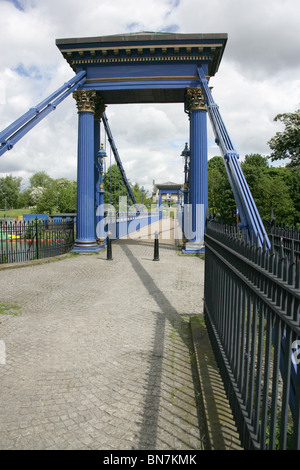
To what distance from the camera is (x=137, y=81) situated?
44.2 feet

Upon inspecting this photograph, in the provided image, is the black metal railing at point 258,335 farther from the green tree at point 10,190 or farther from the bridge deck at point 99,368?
the green tree at point 10,190

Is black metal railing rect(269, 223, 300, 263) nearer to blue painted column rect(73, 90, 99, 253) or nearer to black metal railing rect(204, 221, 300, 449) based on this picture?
black metal railing rect(204, 221, 300, 449)

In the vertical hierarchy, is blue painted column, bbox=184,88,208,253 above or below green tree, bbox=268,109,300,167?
below

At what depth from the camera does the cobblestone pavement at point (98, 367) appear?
8.36ft

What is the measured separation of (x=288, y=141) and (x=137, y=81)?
14.3m

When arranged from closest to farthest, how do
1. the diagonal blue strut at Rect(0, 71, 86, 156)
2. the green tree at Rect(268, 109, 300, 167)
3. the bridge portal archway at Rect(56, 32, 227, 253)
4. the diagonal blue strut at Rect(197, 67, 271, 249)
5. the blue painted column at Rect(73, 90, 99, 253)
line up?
1. the diagonal blue strut at Rect(197, 67, 271, 249)
2. the diagonal blue strut at Rect(0, 71, 86, 156)
3. the bridge portal archway at Rect(56, 32, 227, 253)
4. the blue painted column at Rect(73, 90, 99, 253)
5. the green tree at Rect(268, 109, 300, 167)

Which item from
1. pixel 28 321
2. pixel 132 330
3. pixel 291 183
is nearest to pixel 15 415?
pixel 132 330

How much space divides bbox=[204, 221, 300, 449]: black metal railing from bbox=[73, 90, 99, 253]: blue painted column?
33.3 feet

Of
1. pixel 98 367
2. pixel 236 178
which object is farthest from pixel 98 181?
pixel 98 367

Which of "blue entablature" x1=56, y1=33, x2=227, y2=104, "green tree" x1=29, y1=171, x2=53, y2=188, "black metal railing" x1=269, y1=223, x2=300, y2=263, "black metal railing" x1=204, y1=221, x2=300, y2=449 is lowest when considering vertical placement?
"black metal railing" x1=204, y1=221, x2=300, y2=449

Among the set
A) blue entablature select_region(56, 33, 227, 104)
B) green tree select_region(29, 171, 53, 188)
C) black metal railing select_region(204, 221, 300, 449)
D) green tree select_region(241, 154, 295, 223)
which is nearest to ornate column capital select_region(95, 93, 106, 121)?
blue entablature select_region(56, 33, 227, 104)

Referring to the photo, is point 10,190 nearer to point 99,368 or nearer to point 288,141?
point 288,141

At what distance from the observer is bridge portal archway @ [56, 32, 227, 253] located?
1294cm
